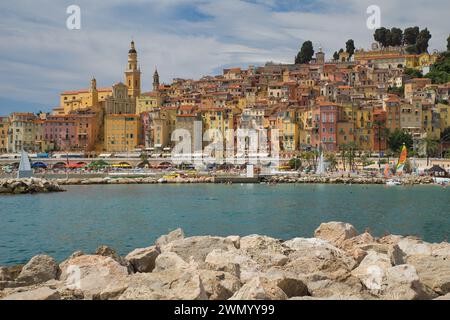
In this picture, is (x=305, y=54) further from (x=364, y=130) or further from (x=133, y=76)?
(x=364, y=130)

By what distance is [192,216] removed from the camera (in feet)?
85.9

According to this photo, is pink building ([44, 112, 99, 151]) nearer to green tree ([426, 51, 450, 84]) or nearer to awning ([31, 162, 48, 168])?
awning ([31, 162, 48, 168])

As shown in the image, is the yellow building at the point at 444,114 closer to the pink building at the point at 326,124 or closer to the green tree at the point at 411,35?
the pink building at the point at 326,124

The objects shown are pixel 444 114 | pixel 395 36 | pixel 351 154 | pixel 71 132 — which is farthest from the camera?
pixel 395 36

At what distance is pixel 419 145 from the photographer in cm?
6775

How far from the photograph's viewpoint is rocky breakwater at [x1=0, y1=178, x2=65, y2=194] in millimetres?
42272

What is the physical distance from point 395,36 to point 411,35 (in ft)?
9.35

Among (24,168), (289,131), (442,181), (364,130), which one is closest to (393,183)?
(442,181)

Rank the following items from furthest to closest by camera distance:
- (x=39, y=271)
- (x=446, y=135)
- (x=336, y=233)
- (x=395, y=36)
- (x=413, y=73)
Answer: (x=395, y=36), (x=413, y=73), (x=446, y=135), (x=336, y=233), (x=39, y=271)

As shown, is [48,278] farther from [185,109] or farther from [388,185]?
[185,109]

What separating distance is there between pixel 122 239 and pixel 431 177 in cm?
4039

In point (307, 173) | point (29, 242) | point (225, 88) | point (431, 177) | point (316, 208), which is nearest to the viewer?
point (29, 242)

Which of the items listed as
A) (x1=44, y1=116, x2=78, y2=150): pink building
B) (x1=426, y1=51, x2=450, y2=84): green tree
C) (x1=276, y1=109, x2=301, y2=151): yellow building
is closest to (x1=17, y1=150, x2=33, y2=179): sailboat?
(x1=44, y1=116, x2=78, y2=150): pink building
